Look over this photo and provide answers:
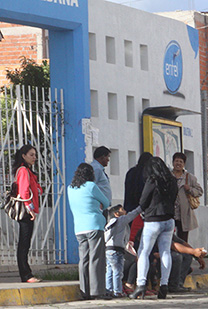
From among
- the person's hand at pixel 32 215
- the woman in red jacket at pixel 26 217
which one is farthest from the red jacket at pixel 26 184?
the person's hand at pixel 32 215

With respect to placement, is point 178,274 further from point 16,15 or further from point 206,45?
point 206,45

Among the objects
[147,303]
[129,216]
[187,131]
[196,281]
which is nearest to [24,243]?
[129,216]

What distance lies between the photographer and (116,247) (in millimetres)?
11078

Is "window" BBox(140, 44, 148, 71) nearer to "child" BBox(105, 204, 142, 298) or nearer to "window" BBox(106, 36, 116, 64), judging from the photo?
"window" BBox(106, 36, 116, 64)

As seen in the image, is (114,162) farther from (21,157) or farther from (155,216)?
(155,216)

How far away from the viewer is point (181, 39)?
19.2 m

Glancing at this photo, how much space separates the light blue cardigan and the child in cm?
50

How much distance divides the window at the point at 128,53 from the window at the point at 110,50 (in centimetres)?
55

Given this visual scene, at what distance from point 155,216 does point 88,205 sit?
0.82m

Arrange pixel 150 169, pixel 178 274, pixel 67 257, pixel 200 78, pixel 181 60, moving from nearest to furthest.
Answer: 1. pixel 150 169
2. pixel 178 274
3. pixel 67 257
4. pixel 181 60
5. pixel 200 78

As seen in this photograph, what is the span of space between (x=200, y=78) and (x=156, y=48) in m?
3.19

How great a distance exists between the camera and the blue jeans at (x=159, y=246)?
10742 mm

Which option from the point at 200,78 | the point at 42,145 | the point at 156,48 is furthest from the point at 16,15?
the point at 200,78

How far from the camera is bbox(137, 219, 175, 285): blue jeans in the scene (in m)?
10.7
